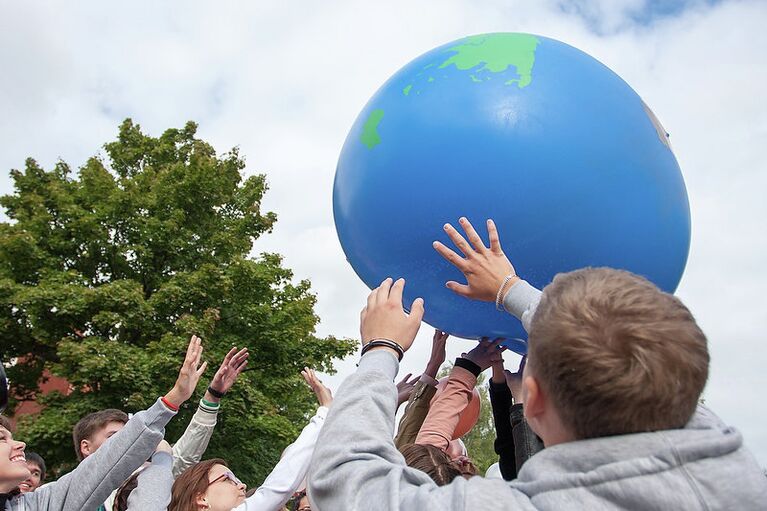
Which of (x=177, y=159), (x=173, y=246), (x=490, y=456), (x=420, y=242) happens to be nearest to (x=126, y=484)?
(x=420, y=242)

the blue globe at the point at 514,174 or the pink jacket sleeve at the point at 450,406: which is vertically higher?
the blue globe at the point at 514,174

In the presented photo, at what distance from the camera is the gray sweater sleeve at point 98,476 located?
2691 millimetres

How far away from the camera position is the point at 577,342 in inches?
47.2

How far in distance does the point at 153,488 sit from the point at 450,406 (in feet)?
4.44

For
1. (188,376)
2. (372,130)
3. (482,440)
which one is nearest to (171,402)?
(188,376)

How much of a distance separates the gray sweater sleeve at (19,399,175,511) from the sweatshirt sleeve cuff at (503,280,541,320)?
1731 millimetres

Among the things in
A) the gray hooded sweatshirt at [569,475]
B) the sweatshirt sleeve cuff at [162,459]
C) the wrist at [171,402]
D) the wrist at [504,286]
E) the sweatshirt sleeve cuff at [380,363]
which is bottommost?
the gray hooded sweatshirt at [569,475]

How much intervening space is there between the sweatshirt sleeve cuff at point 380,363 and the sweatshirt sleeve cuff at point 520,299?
0.42m

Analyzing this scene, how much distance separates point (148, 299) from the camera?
13844mm

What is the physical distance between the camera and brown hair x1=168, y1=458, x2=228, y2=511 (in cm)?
322

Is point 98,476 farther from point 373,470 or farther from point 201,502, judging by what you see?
point 373,470

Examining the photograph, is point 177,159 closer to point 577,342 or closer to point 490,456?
point 577,342

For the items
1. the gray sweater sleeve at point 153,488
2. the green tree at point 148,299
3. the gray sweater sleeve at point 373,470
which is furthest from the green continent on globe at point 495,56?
the green tree at point 148,299

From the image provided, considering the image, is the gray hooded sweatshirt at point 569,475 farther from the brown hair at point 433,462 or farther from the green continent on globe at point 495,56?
the green continent on globe at point 495,56
